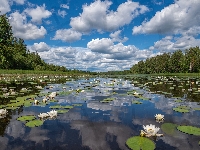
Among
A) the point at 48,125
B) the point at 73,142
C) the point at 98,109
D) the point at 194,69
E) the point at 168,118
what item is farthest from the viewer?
the point at 194,69

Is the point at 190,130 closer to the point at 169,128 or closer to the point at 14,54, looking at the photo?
the point at 169,128

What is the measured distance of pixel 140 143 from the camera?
146 inches

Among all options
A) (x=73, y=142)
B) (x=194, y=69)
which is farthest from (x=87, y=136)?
(x=194, y=69)

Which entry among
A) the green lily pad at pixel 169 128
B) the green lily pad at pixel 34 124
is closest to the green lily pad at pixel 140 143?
the green lily pad at pixel 169 128

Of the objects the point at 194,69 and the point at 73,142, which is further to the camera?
the point at 194,69

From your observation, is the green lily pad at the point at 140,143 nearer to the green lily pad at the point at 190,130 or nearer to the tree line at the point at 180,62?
the green lily pad at the point at 190,130

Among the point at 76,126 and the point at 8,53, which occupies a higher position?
the point at 8,53

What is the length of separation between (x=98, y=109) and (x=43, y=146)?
3.70 metres

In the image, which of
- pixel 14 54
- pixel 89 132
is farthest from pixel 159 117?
pixel 14 54

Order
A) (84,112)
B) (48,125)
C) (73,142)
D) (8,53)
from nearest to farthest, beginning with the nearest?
(73,142), (48,125), (84,112), (8,53)

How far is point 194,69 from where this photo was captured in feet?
292

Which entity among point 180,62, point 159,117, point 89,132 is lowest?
point 89,132

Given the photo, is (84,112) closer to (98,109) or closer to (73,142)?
(98,109)

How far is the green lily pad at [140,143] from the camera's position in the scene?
139 inches
